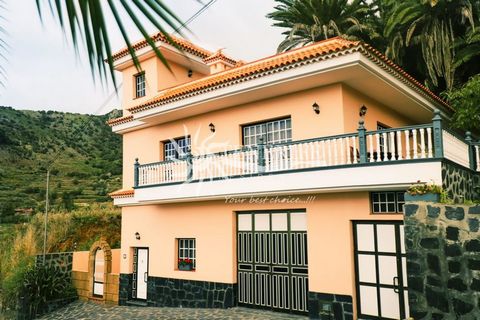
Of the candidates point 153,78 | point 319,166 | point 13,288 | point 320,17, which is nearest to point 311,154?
point 319,166

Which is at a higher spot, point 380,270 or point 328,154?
point 328,154

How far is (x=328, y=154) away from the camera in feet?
33.7

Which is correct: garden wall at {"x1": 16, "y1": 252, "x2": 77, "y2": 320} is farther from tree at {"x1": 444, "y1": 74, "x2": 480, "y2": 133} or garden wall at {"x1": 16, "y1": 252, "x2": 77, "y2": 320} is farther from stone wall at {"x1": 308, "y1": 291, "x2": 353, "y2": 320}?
tree at {"x1": 444, "y1": 74, "x2": 480, "y2": 133}

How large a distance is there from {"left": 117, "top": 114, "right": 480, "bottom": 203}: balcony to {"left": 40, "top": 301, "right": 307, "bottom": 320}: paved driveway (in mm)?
3524

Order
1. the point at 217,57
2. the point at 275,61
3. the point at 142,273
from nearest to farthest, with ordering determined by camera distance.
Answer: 1. the point at 275,61
2. the point at 142,273
3. the point at 217,57

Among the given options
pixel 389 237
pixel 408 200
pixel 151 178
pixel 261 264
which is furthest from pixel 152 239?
pixel 408 200

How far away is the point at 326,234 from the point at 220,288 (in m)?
4.19

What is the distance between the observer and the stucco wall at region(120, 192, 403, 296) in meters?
10.6

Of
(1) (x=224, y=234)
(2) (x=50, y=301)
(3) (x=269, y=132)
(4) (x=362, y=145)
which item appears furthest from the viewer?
(2) (x=50, y=301)

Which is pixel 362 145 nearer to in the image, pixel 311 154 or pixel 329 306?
pixel 311 154

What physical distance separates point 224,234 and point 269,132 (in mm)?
3681

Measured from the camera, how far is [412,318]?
805 cm

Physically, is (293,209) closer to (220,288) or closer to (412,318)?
(220,288)

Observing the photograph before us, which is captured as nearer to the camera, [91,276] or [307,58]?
[307,58]
